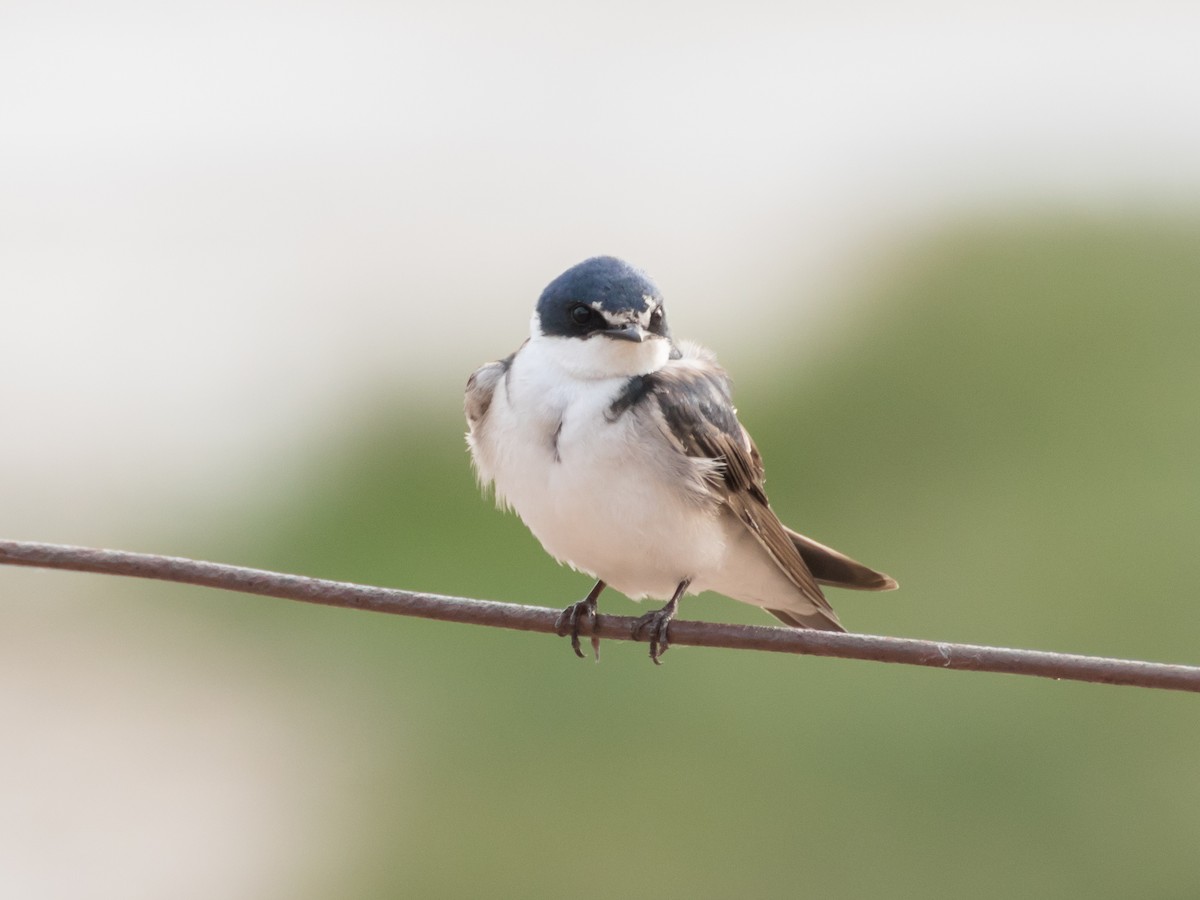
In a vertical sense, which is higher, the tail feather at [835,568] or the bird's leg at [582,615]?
the tail feather at [835,568]

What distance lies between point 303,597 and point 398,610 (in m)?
0.09

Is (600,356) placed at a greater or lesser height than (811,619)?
greater

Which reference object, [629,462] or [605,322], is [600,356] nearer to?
[605,322]

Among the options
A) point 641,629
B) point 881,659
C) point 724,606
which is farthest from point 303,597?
point 724,606

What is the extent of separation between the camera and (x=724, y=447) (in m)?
2.39

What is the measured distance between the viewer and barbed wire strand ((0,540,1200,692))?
1.29m

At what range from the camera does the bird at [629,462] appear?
2.22 m

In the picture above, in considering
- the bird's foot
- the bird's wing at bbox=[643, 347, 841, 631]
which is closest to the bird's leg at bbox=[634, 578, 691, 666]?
the bird's foot

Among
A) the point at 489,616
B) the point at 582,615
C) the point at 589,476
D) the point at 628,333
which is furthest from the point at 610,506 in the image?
the point at 489,616

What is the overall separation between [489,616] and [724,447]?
1041mm

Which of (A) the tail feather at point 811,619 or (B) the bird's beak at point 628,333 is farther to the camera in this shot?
(A) the tail feather at point 811,619

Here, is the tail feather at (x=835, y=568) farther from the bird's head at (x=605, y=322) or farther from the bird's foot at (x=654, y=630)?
the bird's head at (x=605, y=322)

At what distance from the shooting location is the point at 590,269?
234cm

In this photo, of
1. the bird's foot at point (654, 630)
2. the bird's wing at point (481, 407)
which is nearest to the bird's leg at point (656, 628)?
the bird's foot at point (654, 630)
